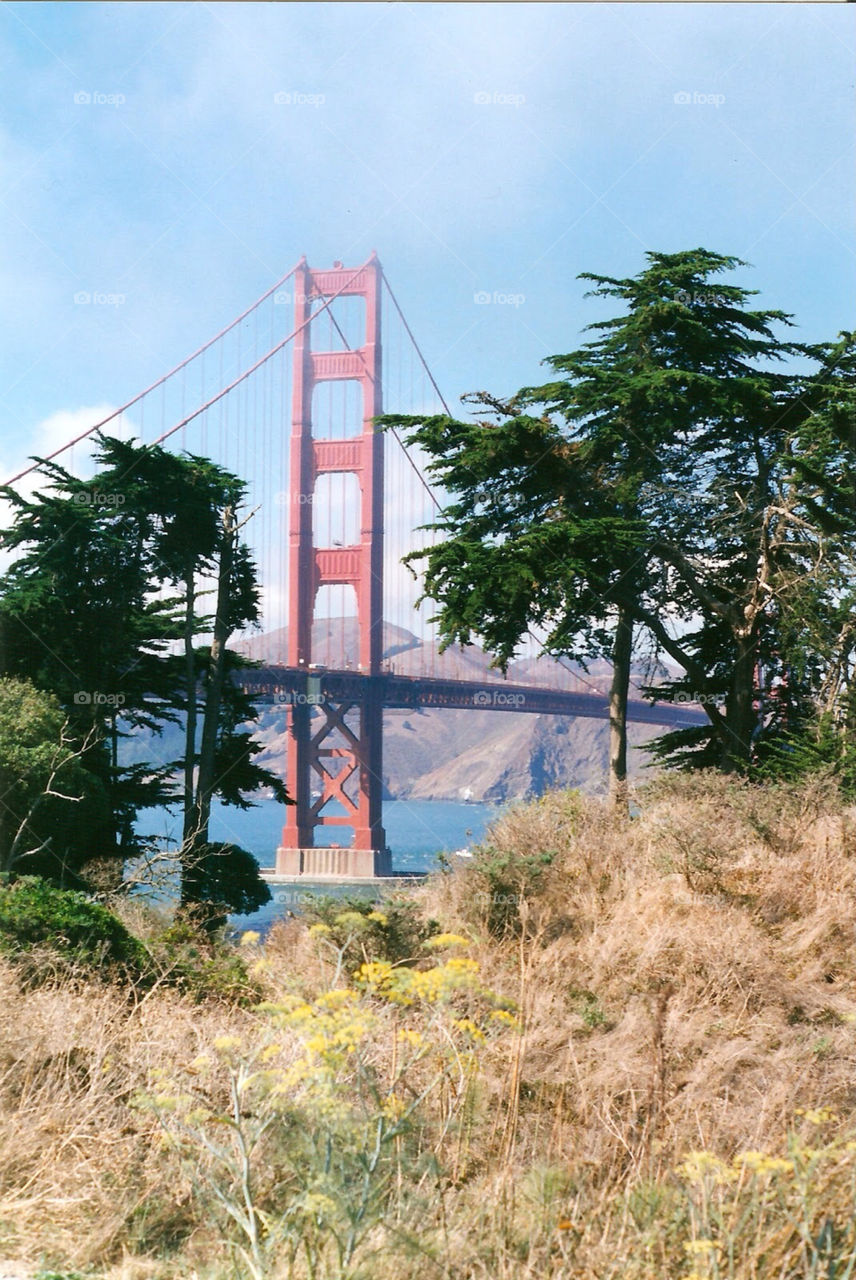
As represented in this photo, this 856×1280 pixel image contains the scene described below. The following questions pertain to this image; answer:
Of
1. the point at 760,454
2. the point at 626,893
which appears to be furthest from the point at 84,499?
the point at 626,893

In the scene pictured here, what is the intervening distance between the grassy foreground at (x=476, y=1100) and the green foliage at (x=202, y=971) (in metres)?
0.10

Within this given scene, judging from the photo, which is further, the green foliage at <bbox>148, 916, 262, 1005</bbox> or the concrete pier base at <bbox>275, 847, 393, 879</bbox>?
the concrete pier base at <bbox>275, 847, 393, 879</bbox>

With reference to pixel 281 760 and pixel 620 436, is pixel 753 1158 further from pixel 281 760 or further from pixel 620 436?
pixel 281 760

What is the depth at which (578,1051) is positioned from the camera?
6586 mm

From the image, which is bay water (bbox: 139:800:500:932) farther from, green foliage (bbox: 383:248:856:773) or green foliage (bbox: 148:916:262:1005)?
green foliage (bbox: 148:916:262:1005)

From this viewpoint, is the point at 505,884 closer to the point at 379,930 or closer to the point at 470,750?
the point at 379,930

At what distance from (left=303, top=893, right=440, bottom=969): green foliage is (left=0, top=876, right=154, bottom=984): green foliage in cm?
125

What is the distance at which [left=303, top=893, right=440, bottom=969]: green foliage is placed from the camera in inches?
326

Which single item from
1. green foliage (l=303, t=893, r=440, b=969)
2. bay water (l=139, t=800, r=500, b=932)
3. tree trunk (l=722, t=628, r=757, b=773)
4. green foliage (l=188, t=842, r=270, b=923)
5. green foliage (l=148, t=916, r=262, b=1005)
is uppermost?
tree trunk (l=722, t=628, r=757, b=773)

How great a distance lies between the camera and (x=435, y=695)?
1618 inches

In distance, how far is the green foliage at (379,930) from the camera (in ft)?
27.2

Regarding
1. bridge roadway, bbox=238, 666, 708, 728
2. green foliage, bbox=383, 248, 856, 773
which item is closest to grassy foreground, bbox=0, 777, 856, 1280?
green foliage, bbox=383, 248, 856, 773

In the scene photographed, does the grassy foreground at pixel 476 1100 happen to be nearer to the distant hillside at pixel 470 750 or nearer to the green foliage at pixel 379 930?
the green foliage at pixel 379 930

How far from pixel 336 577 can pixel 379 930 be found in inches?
1466
